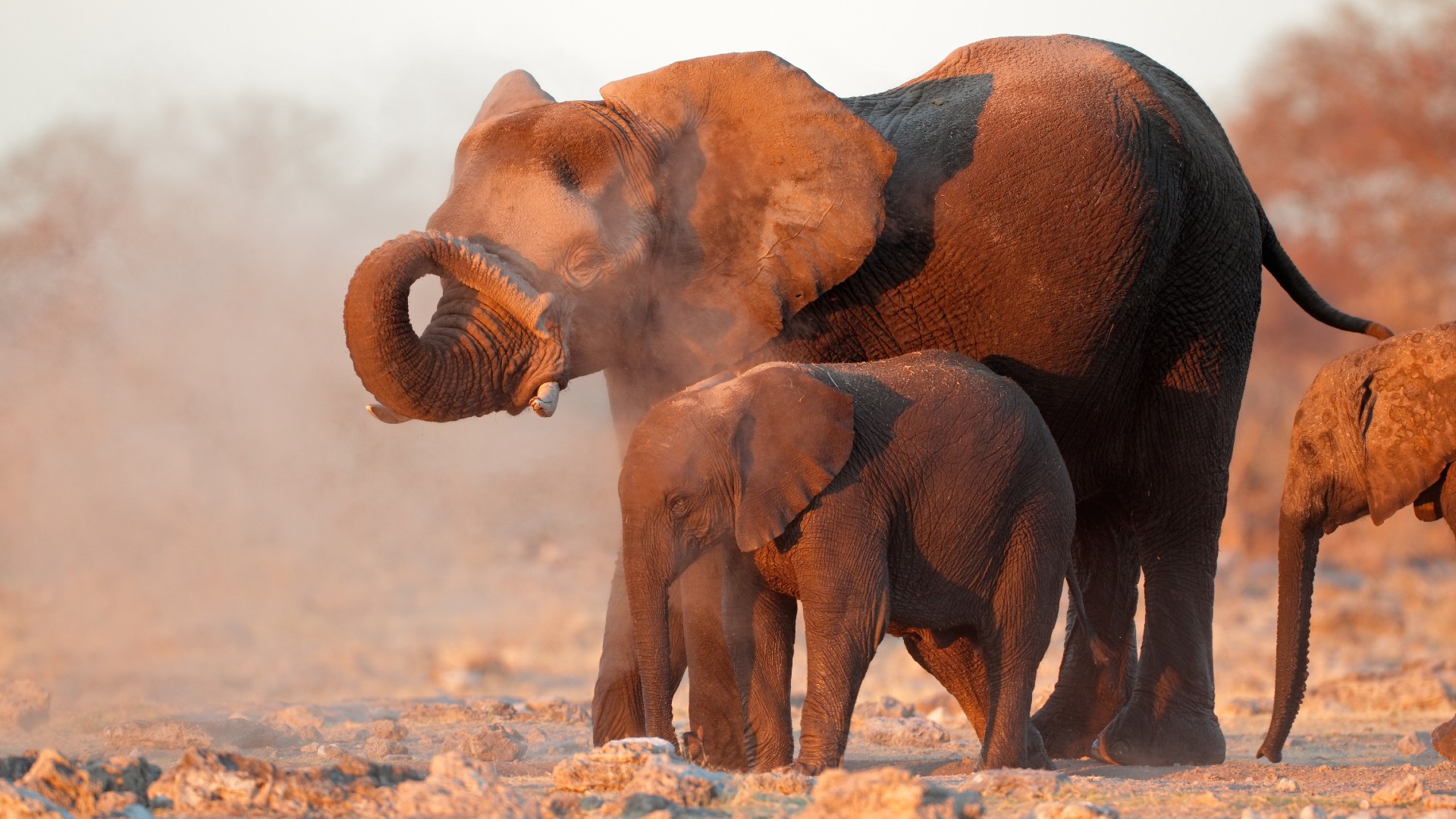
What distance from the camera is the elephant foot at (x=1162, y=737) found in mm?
6855

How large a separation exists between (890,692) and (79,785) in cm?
641

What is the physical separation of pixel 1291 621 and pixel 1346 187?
1678 cm

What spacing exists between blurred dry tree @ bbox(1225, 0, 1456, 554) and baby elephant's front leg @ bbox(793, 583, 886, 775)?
50.4 feet

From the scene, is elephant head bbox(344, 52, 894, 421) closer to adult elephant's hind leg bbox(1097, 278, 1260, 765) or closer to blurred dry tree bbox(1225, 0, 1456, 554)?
adult elephant's hind leg bbox(1097, 278, 1260, 765)

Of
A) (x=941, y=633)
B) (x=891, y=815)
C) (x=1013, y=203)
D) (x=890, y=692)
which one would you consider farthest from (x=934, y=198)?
(x=890, y=692)

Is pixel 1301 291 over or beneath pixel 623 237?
over

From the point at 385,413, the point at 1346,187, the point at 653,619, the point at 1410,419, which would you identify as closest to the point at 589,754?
the point at 653,619

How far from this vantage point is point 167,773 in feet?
14.0

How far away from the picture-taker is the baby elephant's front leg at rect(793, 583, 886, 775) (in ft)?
16.8

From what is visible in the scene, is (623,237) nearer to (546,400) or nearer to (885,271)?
(546,400)

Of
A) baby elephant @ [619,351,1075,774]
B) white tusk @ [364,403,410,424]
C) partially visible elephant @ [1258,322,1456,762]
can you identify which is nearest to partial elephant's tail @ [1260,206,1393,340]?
partially visible elephant @ [1258,322,1456,762]

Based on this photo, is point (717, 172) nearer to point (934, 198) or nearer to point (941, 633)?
point (934, 198)

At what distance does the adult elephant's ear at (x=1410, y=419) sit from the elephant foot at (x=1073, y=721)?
4.47 ft

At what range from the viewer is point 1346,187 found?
72.7ft
